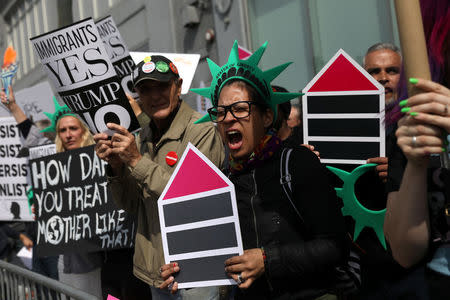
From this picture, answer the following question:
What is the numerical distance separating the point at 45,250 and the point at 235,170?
8.55 ft

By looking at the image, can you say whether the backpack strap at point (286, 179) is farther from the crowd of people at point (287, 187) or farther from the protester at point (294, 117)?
the protester at point (294, 117)

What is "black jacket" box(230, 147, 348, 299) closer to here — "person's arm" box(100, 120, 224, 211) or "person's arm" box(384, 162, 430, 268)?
"person's arm" box(384, 162, 430, 268)

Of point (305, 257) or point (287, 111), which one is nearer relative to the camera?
point (305, 257)

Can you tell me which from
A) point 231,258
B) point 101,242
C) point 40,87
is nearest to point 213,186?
point 231,258

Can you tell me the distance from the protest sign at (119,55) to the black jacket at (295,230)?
217 cm

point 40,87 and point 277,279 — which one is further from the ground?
point 40,87

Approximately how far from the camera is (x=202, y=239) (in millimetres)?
2109

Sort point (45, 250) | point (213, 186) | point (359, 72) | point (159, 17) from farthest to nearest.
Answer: point (159, 17) < point (45, 250) < point (359, 72) < point (213, 186)

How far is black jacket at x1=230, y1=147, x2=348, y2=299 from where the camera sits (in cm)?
192

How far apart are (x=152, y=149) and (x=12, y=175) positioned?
9.40ft

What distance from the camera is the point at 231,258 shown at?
1.98 m

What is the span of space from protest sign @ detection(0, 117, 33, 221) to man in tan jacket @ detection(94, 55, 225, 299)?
2610 mm

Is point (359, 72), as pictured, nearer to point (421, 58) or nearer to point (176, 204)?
point (176, 204)

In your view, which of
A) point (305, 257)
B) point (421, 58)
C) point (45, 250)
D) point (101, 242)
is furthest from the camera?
point (45, 250)
